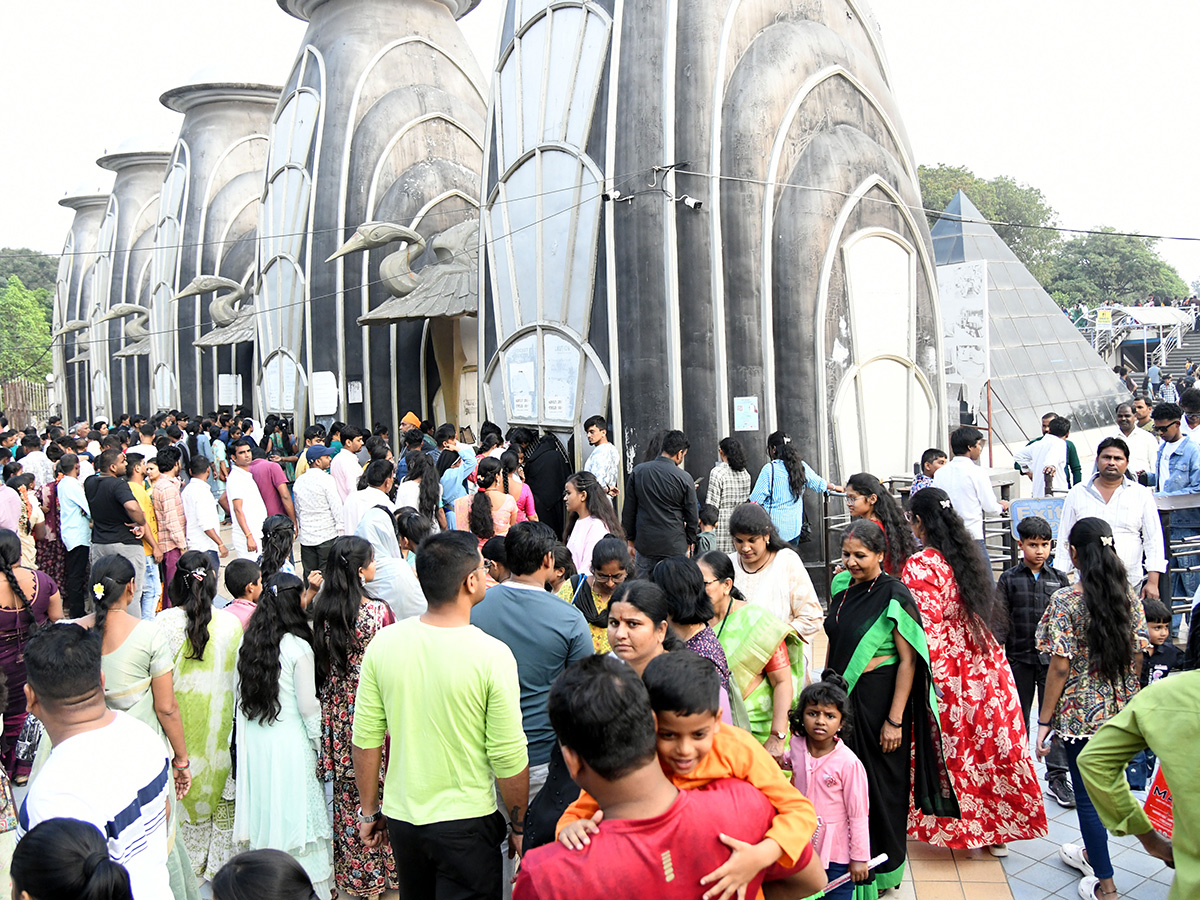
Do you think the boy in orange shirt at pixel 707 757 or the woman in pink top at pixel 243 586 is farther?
the woman in pink top at pixel 243 586

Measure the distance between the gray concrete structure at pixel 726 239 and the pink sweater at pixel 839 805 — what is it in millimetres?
6952

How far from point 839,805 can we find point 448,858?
62.7 inches

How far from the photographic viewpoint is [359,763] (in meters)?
3.56

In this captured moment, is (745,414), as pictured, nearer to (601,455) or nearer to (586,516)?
(601,455)

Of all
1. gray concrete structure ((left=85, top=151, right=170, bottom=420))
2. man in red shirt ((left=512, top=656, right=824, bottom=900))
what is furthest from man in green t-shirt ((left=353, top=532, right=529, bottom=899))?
gray concrete structure ((left=85, top=151, right=170, bottom=420))

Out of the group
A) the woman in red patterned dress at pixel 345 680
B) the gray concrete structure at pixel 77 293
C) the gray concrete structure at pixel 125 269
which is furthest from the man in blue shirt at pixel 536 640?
the gray concrete structure at pixel 77 293

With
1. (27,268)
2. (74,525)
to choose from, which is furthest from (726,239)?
(27,268)

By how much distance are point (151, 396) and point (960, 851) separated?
3018 centimetres

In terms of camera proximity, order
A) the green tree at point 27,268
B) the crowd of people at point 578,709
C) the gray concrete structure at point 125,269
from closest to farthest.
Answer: the crowd of people at point 578,709
the gray concrete structure at point 125,269
the green tree at point 27,268

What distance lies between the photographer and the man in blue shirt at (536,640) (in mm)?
3811

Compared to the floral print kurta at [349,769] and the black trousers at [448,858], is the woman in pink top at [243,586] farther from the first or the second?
the black trousers at [448,858]

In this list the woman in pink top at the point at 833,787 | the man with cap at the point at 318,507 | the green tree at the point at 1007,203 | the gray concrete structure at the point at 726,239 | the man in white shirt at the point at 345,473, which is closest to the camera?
the woman in pink top at the point at 833,787

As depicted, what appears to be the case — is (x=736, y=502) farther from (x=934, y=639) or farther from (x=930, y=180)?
(x=930, y=180)

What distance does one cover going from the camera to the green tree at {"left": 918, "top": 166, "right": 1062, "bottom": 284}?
157 feet
